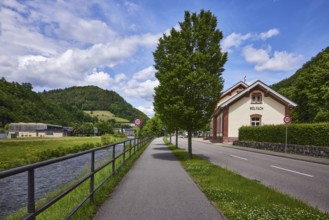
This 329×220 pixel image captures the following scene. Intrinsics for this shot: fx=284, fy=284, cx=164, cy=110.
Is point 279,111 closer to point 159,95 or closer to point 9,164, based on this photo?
point 159,95

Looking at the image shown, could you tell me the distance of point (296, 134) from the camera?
2170 cm

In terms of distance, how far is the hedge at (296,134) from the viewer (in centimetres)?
1881

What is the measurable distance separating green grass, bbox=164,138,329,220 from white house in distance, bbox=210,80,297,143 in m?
30.3

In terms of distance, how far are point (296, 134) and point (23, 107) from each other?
113 meters

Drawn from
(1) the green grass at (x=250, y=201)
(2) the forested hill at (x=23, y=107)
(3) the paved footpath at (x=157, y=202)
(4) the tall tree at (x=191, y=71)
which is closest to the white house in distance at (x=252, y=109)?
(4) the tall tree at (x=191, y=71)

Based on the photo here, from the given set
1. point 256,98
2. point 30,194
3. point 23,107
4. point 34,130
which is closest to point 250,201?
point 30,194

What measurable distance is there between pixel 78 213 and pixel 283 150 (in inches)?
837

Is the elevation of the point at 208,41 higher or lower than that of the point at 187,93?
higher

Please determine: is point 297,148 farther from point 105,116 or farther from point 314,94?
point 105,116

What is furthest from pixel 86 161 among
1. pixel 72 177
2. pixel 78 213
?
pixel 78 213

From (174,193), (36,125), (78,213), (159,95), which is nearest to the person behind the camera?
(78,213)

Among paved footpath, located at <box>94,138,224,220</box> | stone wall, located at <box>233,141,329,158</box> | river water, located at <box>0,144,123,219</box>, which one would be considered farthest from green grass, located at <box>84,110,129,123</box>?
river water, located at <box>0,144,123,219</box>

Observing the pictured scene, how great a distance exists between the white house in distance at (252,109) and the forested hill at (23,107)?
3682 inches

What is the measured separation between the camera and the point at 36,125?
118 metres
